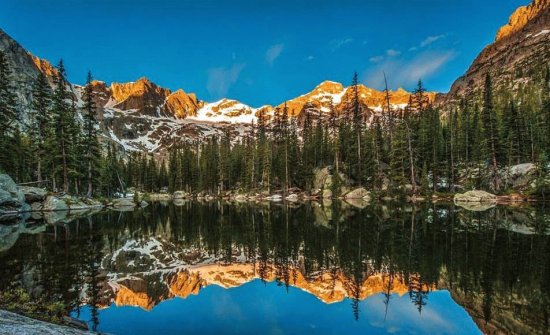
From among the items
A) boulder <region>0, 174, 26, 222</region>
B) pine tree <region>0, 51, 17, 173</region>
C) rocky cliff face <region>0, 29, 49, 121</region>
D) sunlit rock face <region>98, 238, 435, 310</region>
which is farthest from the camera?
rocky cliff face <region>0, 29, 49, 121</region>

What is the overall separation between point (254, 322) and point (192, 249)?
39.5 feet

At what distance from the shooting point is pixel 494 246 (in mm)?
17531

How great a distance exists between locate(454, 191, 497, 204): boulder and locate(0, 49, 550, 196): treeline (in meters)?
5.41

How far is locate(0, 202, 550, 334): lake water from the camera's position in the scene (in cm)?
971

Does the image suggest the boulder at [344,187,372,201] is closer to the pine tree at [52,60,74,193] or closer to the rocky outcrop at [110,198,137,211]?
the rocky outcrop at [110,198,137,211]

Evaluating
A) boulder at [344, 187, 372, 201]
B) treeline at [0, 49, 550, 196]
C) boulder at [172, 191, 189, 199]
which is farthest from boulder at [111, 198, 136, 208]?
boulder at [172, 191, 189, 199]

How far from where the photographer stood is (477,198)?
48.3 meters

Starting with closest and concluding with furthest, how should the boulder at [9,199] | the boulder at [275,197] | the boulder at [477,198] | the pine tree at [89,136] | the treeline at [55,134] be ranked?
the boulder at [9,199] → the boulder at [477,198] → the treeline at [55,134] → the pine tree at [89,136] → the boulder at [275,197]

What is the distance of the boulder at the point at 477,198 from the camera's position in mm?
47375

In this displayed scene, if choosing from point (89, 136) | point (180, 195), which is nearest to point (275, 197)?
point (89, 136)

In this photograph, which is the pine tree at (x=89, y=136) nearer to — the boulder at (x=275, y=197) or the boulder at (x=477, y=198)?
the boulder at (x=275, y=197)

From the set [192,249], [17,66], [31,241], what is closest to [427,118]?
[192,249]

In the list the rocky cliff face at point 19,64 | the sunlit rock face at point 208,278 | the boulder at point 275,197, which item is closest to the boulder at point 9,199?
the sunlit rock face at point 208,278

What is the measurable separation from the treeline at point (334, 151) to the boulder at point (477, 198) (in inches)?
213
